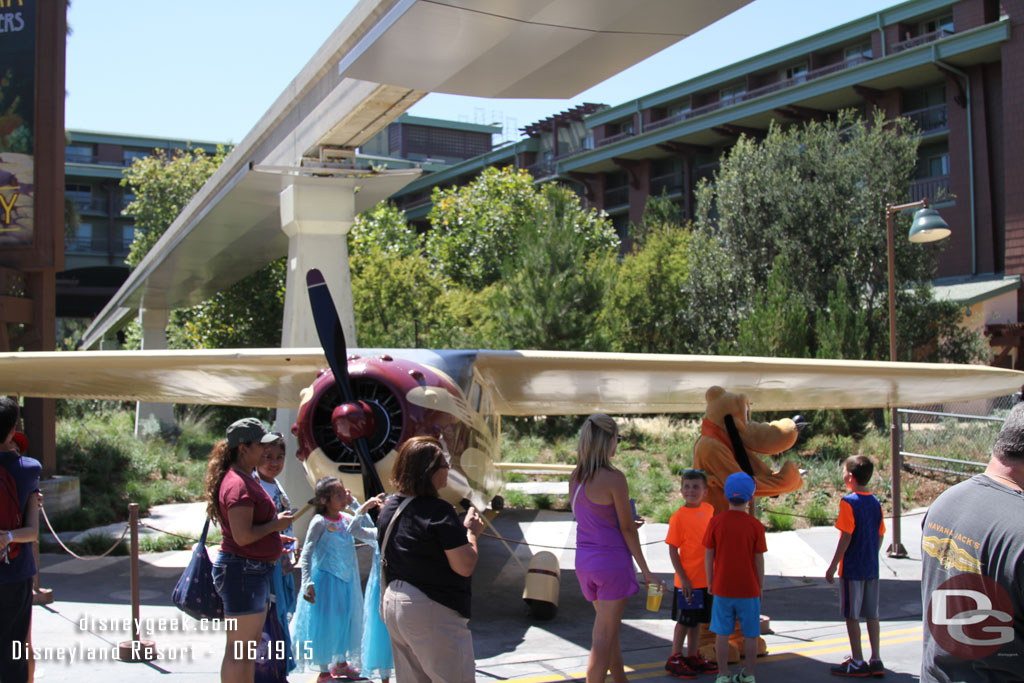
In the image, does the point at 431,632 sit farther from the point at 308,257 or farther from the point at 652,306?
the point at 652,306

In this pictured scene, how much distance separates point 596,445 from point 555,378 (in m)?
3.64

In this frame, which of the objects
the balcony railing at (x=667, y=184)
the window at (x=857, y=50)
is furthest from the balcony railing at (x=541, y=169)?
the window at (x=857, y=50)

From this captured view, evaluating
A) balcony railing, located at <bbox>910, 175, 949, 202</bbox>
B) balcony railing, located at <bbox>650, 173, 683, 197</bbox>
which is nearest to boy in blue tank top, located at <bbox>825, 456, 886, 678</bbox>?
balcony railing, located at <bbox>910, 175, 949, 202</bbox>

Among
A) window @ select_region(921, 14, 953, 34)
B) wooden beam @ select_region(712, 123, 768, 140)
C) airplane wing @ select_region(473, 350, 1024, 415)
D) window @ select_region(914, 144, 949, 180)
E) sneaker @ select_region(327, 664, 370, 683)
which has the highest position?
window @ select_region(921, 14, 953, 34)

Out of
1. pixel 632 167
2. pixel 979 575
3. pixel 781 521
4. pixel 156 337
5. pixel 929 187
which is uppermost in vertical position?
pixel 632 167

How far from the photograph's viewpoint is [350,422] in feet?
19.8

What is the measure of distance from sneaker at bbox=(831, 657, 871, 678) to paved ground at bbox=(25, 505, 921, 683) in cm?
14

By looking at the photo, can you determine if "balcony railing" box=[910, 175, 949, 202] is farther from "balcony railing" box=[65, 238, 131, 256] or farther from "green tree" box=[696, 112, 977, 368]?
"balcony railing" box=[65, 238, 131, 256]

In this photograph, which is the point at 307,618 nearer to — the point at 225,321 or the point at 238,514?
the point at 238,514

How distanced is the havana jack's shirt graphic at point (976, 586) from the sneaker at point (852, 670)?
10.6 ft

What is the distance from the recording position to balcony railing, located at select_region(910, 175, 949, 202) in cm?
2828

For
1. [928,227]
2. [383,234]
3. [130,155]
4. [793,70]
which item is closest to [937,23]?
[793,70]

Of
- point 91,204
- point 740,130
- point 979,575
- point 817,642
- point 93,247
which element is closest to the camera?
point 979,575

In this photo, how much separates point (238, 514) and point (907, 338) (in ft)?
54.1
